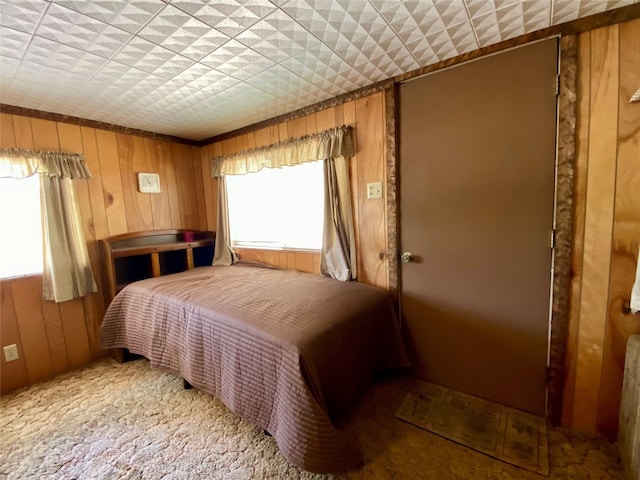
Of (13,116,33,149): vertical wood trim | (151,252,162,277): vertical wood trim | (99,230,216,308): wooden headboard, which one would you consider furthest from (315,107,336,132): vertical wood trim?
(13,116,33,149): vertical wood trim

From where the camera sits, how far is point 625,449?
128cm

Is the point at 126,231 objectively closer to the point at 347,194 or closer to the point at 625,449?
the point at 347,194

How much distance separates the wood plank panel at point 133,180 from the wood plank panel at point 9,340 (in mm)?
955

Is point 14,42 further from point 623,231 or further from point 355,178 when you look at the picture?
Answer: point 623,231

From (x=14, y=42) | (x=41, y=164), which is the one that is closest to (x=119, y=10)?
(x=14, y=42)

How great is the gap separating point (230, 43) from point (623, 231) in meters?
2.16

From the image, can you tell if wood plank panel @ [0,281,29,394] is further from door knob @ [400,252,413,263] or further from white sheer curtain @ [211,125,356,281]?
door knob @ [400,252,413,263]

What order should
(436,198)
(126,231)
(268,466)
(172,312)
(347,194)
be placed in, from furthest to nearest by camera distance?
1. (126,231)
2. (347,194)
3. (172,312)
4. (436,198)
5. (268,466)

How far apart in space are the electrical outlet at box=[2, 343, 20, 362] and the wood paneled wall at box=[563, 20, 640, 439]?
3714 mm

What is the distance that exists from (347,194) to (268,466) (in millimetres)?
1749

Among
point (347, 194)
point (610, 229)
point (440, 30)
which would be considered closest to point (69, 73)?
point (347, 194)

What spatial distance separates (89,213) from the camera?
243 centimetres

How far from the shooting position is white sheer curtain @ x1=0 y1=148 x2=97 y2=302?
2.09 meters

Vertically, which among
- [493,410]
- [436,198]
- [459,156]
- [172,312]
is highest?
[459,156]
